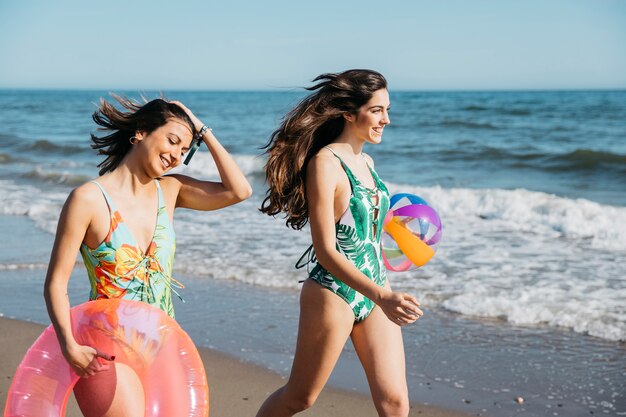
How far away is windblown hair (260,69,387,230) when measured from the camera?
3770mm

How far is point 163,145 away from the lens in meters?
3.30

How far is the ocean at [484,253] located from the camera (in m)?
5.91

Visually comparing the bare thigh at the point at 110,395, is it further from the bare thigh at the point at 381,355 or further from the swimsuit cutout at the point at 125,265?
the bare thigh at the point at 381,355

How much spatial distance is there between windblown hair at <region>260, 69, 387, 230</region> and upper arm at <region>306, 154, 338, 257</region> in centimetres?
15

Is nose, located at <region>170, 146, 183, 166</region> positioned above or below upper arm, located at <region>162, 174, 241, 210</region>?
above

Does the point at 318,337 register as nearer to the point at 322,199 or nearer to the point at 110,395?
the point at 322,199

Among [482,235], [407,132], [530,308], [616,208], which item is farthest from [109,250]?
[407,132]

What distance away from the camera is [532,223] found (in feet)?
38.1

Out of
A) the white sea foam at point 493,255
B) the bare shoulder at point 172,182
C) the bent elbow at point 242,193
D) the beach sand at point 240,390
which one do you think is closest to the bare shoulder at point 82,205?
the bare shoulder at point 172,182

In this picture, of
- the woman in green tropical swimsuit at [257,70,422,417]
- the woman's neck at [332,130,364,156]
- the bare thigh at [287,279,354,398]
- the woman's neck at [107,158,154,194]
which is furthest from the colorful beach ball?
the woman's neck at [107,158,154,194]

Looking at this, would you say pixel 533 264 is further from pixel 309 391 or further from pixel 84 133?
pixel 84 133

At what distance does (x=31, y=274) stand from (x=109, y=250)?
5.57 meters

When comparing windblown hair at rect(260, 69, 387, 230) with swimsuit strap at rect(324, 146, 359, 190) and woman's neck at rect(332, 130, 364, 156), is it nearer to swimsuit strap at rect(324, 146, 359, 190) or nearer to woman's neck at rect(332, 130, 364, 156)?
woman's neck at rect(332, 130, 364, 156)

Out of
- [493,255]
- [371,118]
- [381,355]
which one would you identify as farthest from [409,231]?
[493,255]
